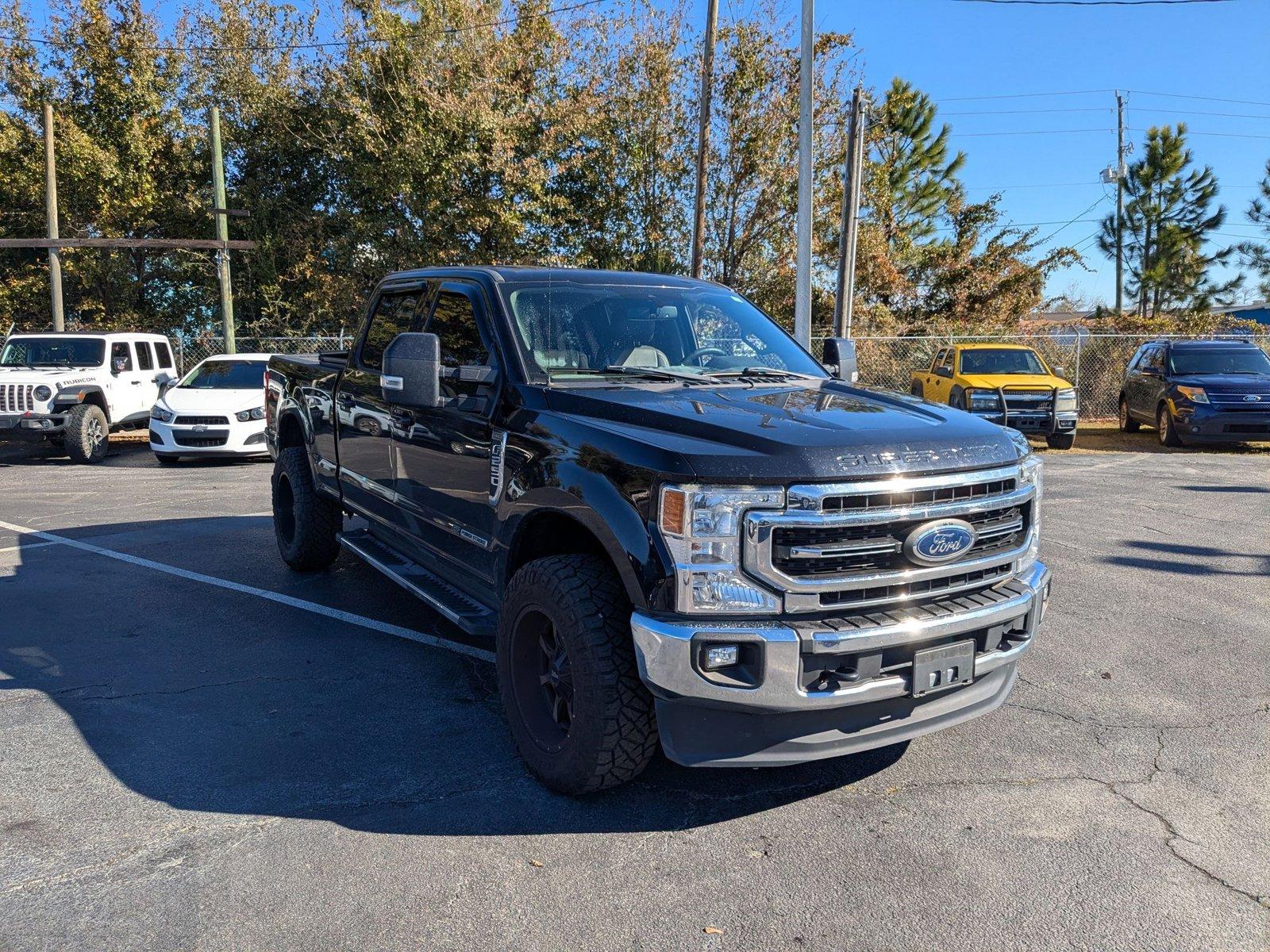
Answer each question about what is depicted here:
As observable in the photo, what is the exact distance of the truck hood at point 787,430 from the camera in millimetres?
2959

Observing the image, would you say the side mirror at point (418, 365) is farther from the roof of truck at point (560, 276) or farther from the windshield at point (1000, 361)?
the windshield at point (1000, 361)

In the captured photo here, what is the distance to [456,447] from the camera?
427 cm

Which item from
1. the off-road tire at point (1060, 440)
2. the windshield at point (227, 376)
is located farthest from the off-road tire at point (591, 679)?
the off-road tire at point (1060, 440)

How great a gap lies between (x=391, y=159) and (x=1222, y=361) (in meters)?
17.2

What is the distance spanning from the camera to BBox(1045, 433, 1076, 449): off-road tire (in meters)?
15.6

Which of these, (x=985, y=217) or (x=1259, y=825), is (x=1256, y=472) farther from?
(x=985, y=217)

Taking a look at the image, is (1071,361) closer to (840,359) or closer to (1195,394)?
(1195,394)

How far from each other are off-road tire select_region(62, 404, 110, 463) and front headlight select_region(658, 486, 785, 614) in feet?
45.4

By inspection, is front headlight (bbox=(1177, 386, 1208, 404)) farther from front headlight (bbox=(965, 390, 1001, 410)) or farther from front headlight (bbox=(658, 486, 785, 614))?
front headlight (bbox=(658, 486, 785, 614))

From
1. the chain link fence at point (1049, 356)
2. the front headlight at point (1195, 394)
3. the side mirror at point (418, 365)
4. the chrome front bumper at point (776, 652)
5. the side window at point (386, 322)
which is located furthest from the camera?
the chain link fence at point (1049, 356)

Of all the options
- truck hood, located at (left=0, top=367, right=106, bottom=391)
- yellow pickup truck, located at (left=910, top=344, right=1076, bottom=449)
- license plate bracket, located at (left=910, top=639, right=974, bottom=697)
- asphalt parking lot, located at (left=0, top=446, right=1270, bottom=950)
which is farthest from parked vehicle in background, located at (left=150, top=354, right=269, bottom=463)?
license plate bracket, located at (left=910, top=639, right=974, bottom=697)

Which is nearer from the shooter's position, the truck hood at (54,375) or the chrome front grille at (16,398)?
the chrome front grille at (16,398)

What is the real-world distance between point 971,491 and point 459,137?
20.7 metres

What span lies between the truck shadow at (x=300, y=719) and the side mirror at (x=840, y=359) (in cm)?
203
